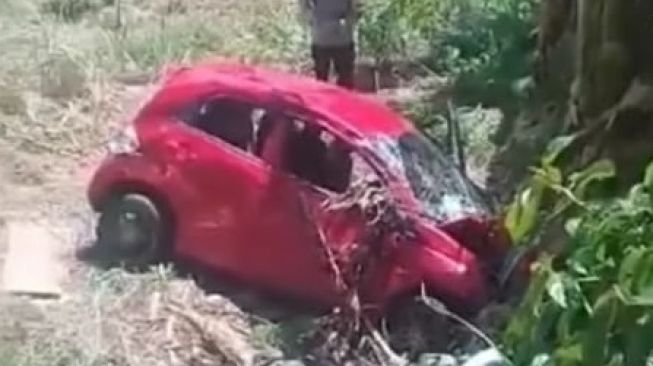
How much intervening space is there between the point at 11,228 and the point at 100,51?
11.6 ft

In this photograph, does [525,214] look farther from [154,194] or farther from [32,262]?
[32,262]

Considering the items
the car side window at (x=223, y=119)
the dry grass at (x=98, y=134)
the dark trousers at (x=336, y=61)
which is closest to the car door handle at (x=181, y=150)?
the car side window at (x=223, y=119)

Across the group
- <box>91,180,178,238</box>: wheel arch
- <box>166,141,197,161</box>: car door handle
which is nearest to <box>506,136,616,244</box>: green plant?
<box>166,141,197,161</box>: car door handle

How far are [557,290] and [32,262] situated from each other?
8.06m

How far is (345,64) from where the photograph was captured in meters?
12.4

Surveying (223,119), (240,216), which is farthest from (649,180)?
(223,119)

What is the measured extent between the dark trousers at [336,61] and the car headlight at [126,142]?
2.18 metres

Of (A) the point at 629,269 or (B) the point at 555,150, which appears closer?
(A) the point at 629,269

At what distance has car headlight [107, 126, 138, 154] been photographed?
10.0 m

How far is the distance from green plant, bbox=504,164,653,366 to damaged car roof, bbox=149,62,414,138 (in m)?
6.86

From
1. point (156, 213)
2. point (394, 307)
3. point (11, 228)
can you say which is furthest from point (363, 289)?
point (11, 228)

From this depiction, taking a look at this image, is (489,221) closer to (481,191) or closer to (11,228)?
(481,191)

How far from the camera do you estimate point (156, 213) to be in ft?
32.5

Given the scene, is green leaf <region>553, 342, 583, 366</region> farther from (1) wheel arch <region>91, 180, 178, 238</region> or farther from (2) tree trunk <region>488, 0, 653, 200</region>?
(1) wheel arch <region>91, 180, 178, 238</region>
